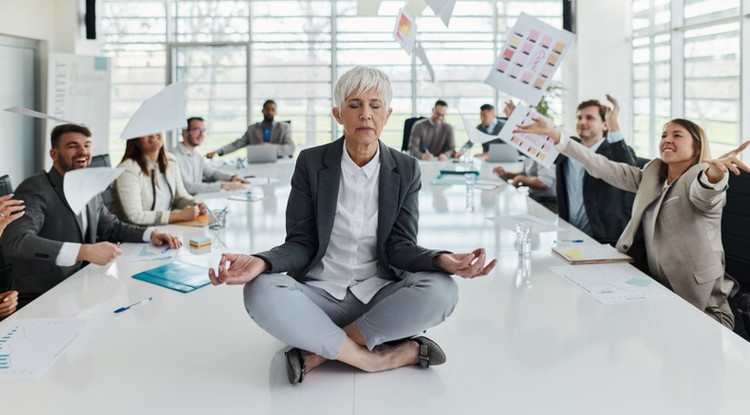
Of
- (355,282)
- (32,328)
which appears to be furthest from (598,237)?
(32,328)

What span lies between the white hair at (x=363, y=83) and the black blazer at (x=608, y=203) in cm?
255

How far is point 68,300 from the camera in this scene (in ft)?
6.79

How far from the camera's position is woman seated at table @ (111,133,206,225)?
3.41 m

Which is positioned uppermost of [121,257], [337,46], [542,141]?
[337,46]

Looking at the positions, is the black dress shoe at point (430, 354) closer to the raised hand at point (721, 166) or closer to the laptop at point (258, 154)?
the raised hand at point (721, 166)

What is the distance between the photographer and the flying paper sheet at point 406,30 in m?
4.58

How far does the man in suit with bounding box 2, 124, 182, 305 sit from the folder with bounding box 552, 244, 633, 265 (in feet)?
5.03

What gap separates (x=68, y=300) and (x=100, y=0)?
9233 mm

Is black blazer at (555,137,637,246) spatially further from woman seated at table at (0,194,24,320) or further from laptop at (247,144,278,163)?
laptop at (247,144,278,163)

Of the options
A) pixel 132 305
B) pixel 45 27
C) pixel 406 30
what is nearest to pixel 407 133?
pixel 406 30

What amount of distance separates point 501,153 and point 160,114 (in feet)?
15.2

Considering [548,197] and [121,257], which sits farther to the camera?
[548,197]

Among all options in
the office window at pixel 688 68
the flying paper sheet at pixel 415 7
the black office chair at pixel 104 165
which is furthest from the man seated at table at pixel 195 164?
the office window at pixel 688 68

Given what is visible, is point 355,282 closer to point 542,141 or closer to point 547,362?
point 547,362
